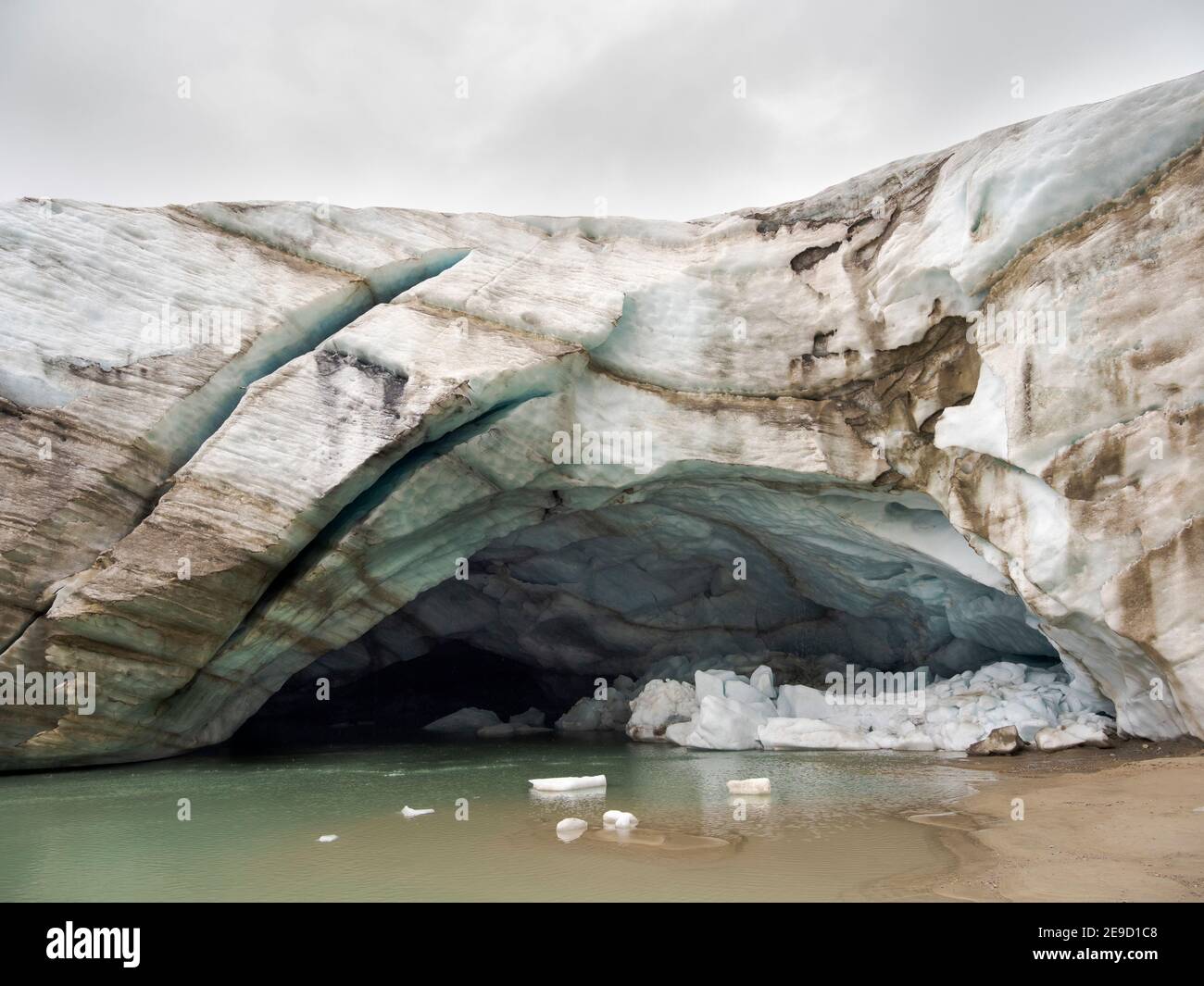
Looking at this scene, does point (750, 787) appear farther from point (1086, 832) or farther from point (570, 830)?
point (1086, 832)

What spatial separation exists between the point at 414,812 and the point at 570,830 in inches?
68.7

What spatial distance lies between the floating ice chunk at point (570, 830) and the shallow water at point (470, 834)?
3.5 inches

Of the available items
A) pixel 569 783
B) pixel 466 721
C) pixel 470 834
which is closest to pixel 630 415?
pixel 569 783

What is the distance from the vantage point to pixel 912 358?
425 inches

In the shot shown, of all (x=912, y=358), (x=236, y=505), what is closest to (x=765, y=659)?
(x=912, y=358)

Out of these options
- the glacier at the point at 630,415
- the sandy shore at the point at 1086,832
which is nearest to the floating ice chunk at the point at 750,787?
the sandy shore at the point at 1086,832

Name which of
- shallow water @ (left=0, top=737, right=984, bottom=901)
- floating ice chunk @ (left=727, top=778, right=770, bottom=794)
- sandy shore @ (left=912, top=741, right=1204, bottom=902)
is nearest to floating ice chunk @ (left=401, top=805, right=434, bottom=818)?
shallow water @ (left=0, top=737, right=984, bottom=901)

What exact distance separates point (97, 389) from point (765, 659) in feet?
38.9

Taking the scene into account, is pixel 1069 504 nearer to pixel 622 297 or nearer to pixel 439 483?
pixel 622 297

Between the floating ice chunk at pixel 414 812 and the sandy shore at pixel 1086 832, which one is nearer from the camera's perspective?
the sandy shore at pixel 1086 832

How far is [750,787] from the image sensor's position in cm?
770

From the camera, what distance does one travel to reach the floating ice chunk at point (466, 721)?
1767cm

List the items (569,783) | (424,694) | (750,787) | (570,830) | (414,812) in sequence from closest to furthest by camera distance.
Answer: (570,830) → (414,812) → (750,787) → (569,783) → (424,694)

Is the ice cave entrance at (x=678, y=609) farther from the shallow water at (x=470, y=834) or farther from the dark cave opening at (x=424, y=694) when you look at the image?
the shallow water at (x=470, y=834)
